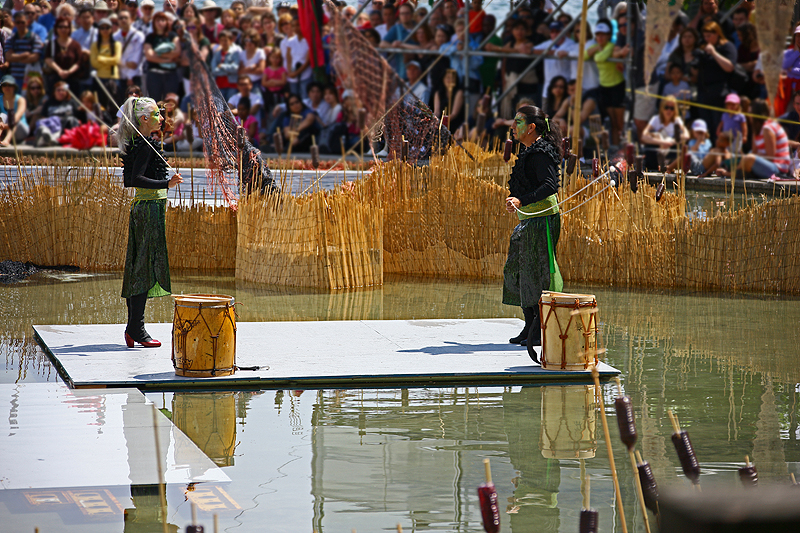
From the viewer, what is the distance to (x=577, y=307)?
6.13m

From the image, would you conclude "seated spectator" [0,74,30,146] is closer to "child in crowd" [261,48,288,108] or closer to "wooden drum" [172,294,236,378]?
"child in crowd" [261,48,288,108]

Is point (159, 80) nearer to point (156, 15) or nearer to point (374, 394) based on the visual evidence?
point (156, 15)

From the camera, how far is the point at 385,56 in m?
16.7

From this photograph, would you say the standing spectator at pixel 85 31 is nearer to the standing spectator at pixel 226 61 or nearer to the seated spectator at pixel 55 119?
the seated spectator at pixel 55 119

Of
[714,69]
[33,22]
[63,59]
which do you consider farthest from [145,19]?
[714,69]

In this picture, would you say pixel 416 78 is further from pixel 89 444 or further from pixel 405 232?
pixel 89 444

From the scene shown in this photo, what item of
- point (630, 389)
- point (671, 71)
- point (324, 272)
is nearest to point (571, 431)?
point (630, 389)

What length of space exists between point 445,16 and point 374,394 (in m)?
11.6

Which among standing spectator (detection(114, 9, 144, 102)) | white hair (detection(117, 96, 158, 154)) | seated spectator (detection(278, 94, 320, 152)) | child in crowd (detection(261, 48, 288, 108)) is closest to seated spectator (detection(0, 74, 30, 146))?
standing spectator (detection(114, 9, 144, 102))

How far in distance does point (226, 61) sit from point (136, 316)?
10738 mm

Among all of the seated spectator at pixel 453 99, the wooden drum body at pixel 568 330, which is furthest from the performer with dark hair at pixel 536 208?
the seated spectator at pixel 453 99

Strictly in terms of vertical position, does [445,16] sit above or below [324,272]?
above

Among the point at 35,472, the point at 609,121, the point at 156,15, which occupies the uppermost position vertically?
the point at 156,15

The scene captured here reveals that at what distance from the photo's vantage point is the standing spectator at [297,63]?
656 inches
